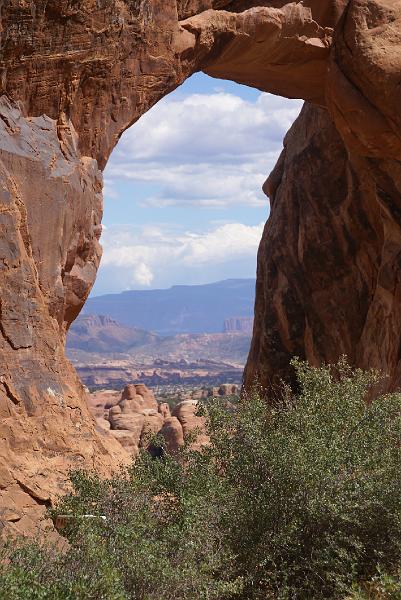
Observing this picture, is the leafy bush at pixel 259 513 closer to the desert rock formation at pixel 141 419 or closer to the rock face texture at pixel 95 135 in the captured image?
the rock face texture at pixel 95 135

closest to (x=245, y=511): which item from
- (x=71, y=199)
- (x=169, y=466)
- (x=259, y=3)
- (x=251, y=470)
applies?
(x=251, y=470)

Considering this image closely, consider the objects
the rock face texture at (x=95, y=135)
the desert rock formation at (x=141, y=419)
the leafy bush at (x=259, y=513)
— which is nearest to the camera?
the leafy bush at (x=259, y=513)

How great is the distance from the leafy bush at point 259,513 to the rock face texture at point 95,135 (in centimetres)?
113

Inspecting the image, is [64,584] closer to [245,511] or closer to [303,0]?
[245,511]

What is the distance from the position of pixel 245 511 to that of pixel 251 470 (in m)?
0.45

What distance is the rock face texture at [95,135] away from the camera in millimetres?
11336

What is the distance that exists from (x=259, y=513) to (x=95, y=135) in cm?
559

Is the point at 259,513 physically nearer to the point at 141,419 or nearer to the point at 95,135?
Answer: the point at 95,135

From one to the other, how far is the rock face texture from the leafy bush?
1.13 meters

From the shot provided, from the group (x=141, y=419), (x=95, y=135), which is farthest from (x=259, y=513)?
(x=141, y=419)

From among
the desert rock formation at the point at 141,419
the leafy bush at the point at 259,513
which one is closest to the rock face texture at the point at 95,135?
the leafy bush at the point at 259,513

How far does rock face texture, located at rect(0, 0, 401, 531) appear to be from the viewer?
11.3m

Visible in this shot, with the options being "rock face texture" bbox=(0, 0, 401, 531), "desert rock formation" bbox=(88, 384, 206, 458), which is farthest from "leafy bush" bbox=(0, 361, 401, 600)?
"desert rock formation" bbox=(88, 384, 206, 458)

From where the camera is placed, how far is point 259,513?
10.4m
